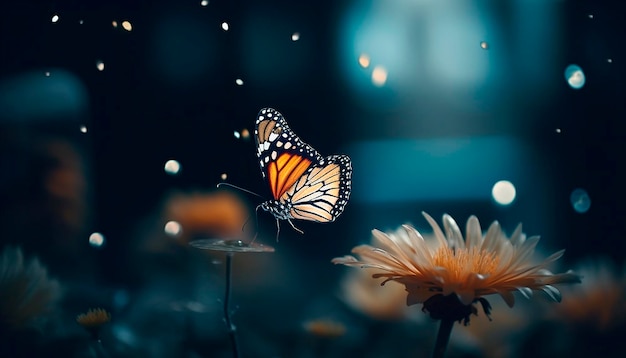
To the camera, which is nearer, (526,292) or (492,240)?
(526,292)

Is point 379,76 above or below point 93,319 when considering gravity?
above

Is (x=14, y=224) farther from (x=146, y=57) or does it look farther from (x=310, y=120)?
(x=310, y=120)

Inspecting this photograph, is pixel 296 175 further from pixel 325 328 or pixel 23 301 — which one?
pixel 23 301

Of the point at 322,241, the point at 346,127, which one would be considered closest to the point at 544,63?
the point at 346,127

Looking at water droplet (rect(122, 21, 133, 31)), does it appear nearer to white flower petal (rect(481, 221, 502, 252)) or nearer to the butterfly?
the butterfly

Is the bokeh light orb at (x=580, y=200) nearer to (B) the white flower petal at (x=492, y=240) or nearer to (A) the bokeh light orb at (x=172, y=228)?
(B) the white flower petal at (x=492, y=240)

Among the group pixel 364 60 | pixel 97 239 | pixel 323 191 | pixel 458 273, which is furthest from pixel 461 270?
pixel 97 239

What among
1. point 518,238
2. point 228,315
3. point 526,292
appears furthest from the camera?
point 228,315

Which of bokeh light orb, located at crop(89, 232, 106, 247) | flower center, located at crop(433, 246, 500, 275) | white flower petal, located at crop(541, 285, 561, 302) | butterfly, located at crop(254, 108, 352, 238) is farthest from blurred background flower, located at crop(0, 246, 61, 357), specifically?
white flower petal, located at crop(541, 285, 561, 302)
